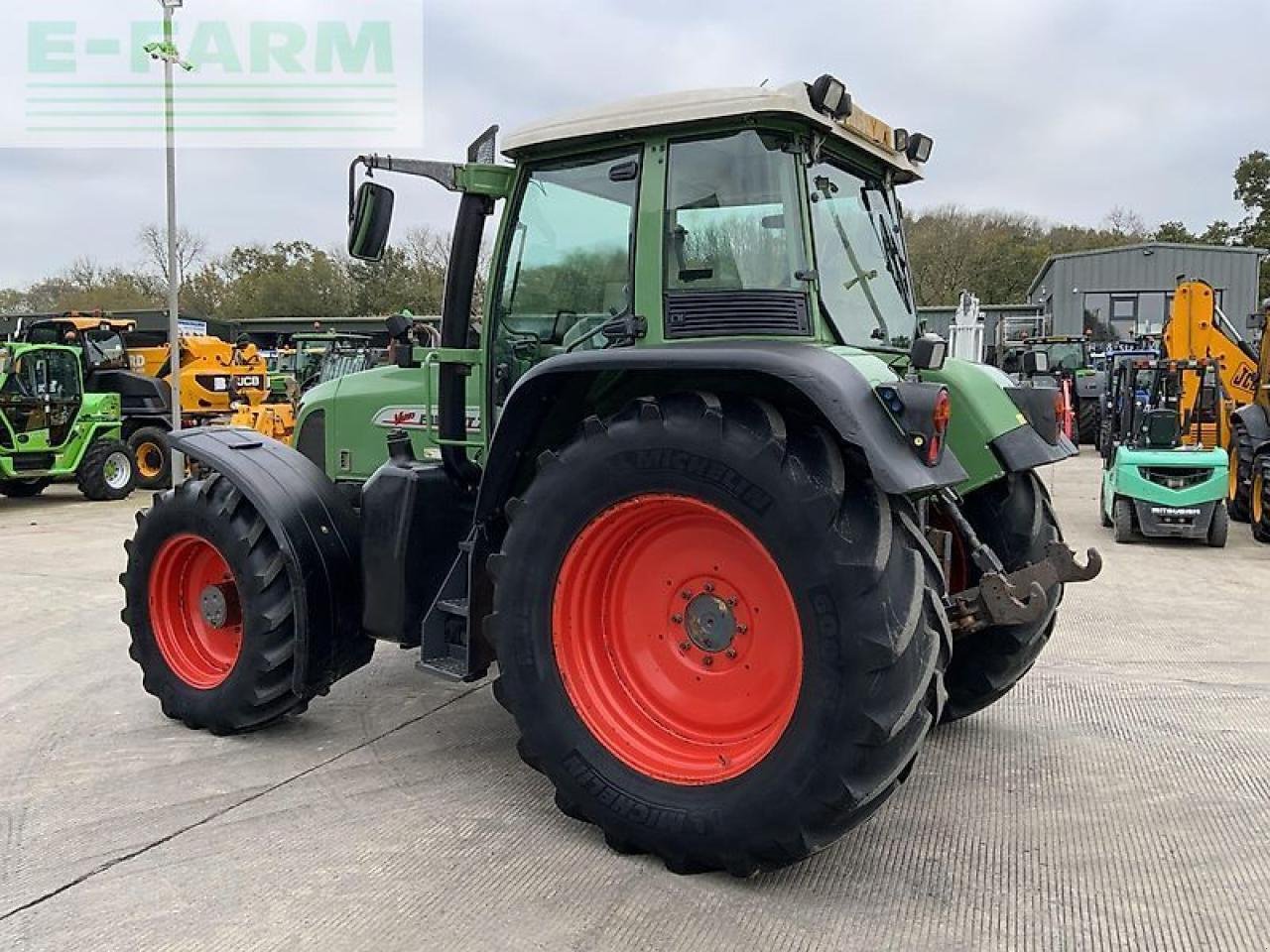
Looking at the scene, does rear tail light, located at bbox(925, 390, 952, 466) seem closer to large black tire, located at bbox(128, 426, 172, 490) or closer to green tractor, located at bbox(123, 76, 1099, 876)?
green tractor, located at bbox(123, 76, 1099, 876)

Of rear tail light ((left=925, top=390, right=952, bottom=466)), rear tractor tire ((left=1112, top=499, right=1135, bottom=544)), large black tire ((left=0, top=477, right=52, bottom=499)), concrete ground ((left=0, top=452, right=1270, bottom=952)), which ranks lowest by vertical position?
large black tire ((left=0, top=477, right=52, bottom=499))

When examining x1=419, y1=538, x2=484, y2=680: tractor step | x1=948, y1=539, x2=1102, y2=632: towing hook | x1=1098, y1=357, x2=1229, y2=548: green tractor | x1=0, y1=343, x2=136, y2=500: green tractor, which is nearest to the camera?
x1=948, y1=539, x2=1102, y2=632: towing hook

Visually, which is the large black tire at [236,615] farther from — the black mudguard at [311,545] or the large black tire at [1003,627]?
the large black tire at [1003,627]

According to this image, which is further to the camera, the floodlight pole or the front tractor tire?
the floodlight pole

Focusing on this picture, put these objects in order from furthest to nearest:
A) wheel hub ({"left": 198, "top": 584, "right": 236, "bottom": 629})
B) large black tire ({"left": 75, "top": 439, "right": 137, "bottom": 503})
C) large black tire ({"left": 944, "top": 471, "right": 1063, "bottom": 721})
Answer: large black tire ({"left": 75, "top": 439, "right": 137, "bottom": 503}), wheel hub ({"left": 198, "top": 584, "right": 236, "bottom": 629}), large black tire ({"left": 944, "top": 471, "right": 1063, "bottom": 721})

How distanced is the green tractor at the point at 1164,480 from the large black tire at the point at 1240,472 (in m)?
0.69

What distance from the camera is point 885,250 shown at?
4.04 metres

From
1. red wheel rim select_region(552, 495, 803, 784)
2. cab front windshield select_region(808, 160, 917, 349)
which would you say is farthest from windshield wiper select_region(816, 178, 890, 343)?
red wheel rim select_region(552, 495, 803, 784)

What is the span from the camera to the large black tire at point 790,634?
2.74 metres

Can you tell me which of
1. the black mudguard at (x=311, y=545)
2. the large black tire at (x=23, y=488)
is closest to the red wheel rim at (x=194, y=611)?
the black mudguard at (x=311, y=545)

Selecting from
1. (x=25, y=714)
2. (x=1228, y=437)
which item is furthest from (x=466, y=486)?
(x=1228, y=437)

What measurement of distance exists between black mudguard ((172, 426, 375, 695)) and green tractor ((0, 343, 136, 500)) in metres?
10.5

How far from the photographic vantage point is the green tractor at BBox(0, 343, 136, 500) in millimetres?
12945

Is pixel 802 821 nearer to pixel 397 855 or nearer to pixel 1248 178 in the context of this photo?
pixel 397 855
